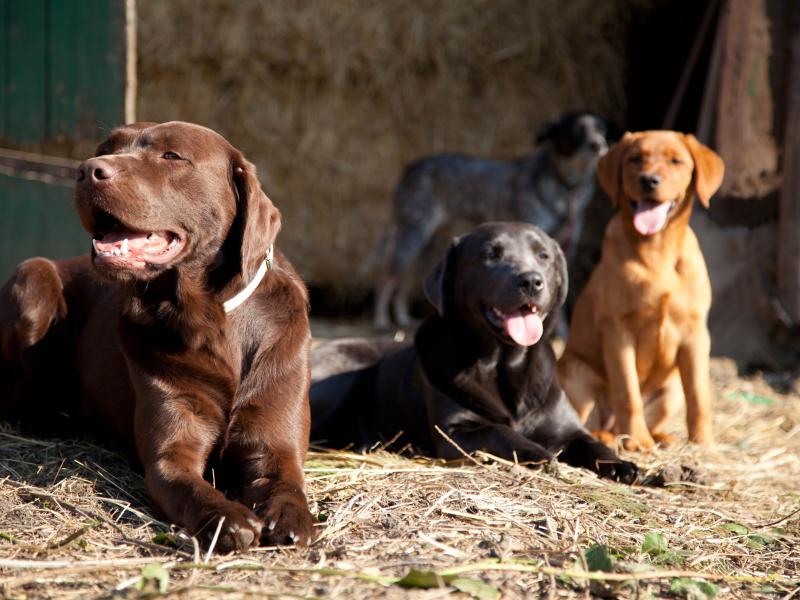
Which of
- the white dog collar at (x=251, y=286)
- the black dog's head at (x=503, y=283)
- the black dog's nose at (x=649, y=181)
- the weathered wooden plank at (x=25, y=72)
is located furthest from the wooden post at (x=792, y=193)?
the weathered wooden plank at (x=25, y=72)

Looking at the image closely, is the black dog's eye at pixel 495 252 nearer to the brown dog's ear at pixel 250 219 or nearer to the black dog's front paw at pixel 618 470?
the black dog's front paw at pixel 618 470

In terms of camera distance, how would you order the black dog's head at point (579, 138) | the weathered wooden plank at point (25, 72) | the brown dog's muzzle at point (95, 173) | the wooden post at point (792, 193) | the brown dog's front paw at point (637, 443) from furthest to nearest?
1. the black dog's head at point (579, 138)
2. the wooden post at point (792, 193)
3. the weathered wooden plank at point (25, 72)
4. the brown dog's front paw at point (637, 443)
5. the brown dog's muzzle at point (95, 173)

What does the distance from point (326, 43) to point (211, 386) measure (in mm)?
6614

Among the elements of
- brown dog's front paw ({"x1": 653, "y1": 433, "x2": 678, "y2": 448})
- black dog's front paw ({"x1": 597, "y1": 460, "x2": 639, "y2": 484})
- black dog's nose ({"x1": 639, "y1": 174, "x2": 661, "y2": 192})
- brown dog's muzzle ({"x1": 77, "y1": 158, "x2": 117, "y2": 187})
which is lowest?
brown dog's front paw ({"x1": 653, "y1": 433, "x2": 678, "y2": 448})

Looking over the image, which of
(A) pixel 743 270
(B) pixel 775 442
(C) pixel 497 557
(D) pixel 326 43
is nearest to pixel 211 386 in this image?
(C) pixel 497 557

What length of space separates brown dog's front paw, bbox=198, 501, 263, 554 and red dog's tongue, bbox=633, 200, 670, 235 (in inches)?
122

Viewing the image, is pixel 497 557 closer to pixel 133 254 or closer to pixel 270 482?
pixel 270 482

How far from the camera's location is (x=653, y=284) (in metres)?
5.29

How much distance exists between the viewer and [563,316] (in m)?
9.07

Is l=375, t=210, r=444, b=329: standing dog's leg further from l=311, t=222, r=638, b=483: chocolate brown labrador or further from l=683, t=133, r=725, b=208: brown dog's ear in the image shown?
l=311, t=222, r=638, b=483: chocolate brown labrador

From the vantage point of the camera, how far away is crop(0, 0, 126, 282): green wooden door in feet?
21.1

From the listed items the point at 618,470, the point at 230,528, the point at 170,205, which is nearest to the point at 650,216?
the point at 618,470

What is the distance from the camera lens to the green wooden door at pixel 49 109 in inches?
254

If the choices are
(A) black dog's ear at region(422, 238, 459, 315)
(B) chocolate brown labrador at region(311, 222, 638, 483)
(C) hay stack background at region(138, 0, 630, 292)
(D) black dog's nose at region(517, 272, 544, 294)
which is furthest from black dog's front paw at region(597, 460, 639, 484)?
(C) hay stack background at region(138, 0, 630, 292)
